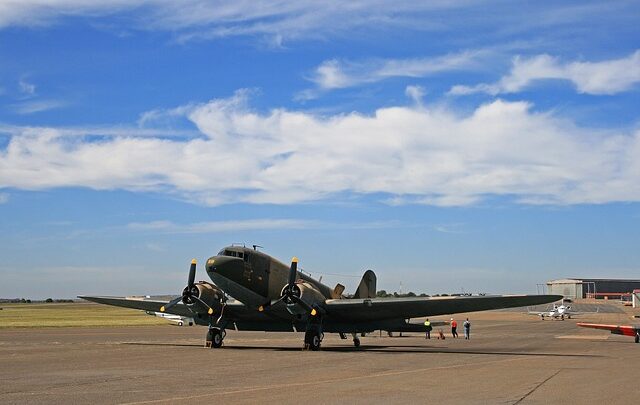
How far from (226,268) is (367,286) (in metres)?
12.8

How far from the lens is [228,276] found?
1519 inches

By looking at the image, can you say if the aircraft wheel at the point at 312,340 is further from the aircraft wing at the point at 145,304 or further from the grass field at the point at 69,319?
the grass field at the point at 69,319

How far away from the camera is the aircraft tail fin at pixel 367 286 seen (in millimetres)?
48031

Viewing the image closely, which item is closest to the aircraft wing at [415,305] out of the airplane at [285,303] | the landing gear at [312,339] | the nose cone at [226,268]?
the airplane at [285,303]

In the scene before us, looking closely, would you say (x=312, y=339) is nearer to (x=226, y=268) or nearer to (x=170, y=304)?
(x=226, y=268)

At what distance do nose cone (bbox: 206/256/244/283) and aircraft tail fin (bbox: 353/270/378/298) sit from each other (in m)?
11.3

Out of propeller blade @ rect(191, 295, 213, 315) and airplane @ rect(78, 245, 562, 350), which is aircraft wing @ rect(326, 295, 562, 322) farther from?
propeller blade @ rect(191, 295, 213, 315)

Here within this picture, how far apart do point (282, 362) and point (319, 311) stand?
9.79m

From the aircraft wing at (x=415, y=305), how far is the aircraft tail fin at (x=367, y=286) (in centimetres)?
610

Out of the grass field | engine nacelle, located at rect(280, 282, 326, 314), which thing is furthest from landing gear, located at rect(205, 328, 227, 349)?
the grass field

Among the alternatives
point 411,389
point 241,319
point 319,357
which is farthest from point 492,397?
point 241,319

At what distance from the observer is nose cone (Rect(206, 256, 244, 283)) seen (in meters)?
38.4

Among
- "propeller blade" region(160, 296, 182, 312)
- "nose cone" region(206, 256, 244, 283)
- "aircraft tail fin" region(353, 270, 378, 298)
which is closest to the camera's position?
"nose cone" region(206, 256, 244, 283)

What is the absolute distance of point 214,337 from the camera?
41.2 meters
